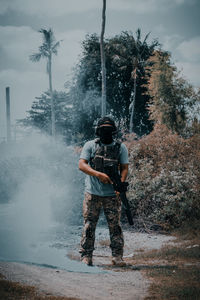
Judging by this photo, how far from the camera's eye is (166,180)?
286 inches

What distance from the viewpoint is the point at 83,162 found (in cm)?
402

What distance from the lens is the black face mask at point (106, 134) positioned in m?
4.07

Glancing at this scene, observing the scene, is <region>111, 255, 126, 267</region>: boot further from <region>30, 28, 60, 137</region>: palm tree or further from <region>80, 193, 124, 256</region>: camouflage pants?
<region>30, 28, 60, 137</region>: palm tree

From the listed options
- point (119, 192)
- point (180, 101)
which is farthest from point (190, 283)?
point (180, 101)

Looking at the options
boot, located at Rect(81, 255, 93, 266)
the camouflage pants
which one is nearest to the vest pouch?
the camouflage pants

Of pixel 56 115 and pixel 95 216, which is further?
pixel 56 115

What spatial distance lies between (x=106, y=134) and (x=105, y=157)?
29cm

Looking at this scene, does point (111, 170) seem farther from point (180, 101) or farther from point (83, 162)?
point (180, 101)

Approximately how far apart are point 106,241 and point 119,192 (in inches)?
94.2

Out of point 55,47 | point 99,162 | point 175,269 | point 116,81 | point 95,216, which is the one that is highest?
point 55,47

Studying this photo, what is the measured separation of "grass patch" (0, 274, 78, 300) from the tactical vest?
5.32 ft

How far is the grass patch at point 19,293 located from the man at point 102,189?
4.31 ft

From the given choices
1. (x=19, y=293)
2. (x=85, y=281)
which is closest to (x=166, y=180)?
(x=85, y=281)

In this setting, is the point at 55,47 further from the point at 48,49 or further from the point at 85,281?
the point at 85,281
